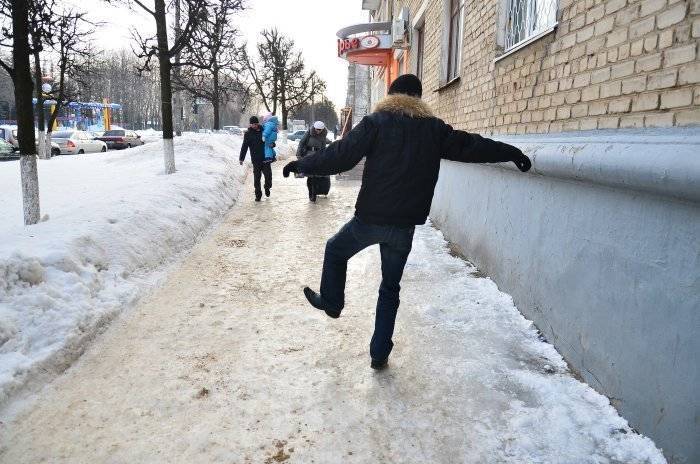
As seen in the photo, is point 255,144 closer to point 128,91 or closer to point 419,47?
point 419,47

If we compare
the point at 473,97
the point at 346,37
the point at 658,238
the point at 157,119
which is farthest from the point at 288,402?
the point at 157,119

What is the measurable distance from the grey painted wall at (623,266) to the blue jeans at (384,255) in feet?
3.38

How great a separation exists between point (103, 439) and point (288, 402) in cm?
86

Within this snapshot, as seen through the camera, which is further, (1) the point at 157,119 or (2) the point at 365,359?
(1) the point at 157,119

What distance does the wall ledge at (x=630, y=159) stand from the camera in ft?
6.43

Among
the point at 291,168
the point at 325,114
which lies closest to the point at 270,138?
the point at 291,168

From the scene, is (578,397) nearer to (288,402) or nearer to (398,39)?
(288,402)

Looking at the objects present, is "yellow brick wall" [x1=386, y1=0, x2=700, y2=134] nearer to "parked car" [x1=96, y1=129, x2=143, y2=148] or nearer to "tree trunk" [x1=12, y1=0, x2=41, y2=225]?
"tree trunk" [x1=12, y1=0, x2=41, y2=225]

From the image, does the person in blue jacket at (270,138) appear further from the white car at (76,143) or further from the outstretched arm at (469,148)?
the white car at (76,143)

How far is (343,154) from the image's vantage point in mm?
2625

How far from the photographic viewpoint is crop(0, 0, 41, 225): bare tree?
Answer: 515 centimetres

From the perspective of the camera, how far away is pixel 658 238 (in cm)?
217

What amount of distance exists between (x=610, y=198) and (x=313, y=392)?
1.89 m

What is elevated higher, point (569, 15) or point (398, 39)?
point (398, 39)
